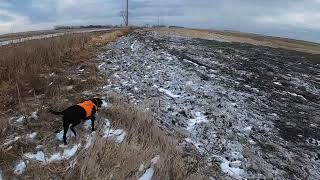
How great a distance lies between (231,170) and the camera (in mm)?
6484

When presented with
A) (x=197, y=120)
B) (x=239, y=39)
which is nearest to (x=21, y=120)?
(x=197, y=120)

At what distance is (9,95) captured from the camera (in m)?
7.91

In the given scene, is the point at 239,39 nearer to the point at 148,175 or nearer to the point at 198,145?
the point at 198,145

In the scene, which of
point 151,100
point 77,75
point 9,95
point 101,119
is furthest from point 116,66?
point 101,119

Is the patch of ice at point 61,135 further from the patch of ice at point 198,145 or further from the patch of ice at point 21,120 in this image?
the patch of ice at point 198,145

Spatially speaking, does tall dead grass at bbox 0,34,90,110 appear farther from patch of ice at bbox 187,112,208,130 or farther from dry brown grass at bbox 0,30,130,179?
patch of ice at bbox 187,112,208,130

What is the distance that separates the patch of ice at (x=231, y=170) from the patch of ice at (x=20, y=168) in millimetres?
2848

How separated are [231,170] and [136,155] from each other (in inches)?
63.0

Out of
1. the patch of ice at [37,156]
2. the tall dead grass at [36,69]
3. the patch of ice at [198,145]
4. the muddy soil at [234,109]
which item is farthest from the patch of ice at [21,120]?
the patch of ice at [198,145]

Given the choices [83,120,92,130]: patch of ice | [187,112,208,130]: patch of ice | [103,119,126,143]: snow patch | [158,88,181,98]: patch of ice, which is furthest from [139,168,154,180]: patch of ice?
[158,88,181,98]: patch of ice

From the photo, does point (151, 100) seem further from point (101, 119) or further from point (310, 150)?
point (310, 150)

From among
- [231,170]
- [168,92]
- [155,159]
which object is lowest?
[231,170]

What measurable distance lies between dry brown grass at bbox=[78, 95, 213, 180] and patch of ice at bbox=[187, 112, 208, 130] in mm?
983

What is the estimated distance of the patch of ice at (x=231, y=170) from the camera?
6.38 metres
